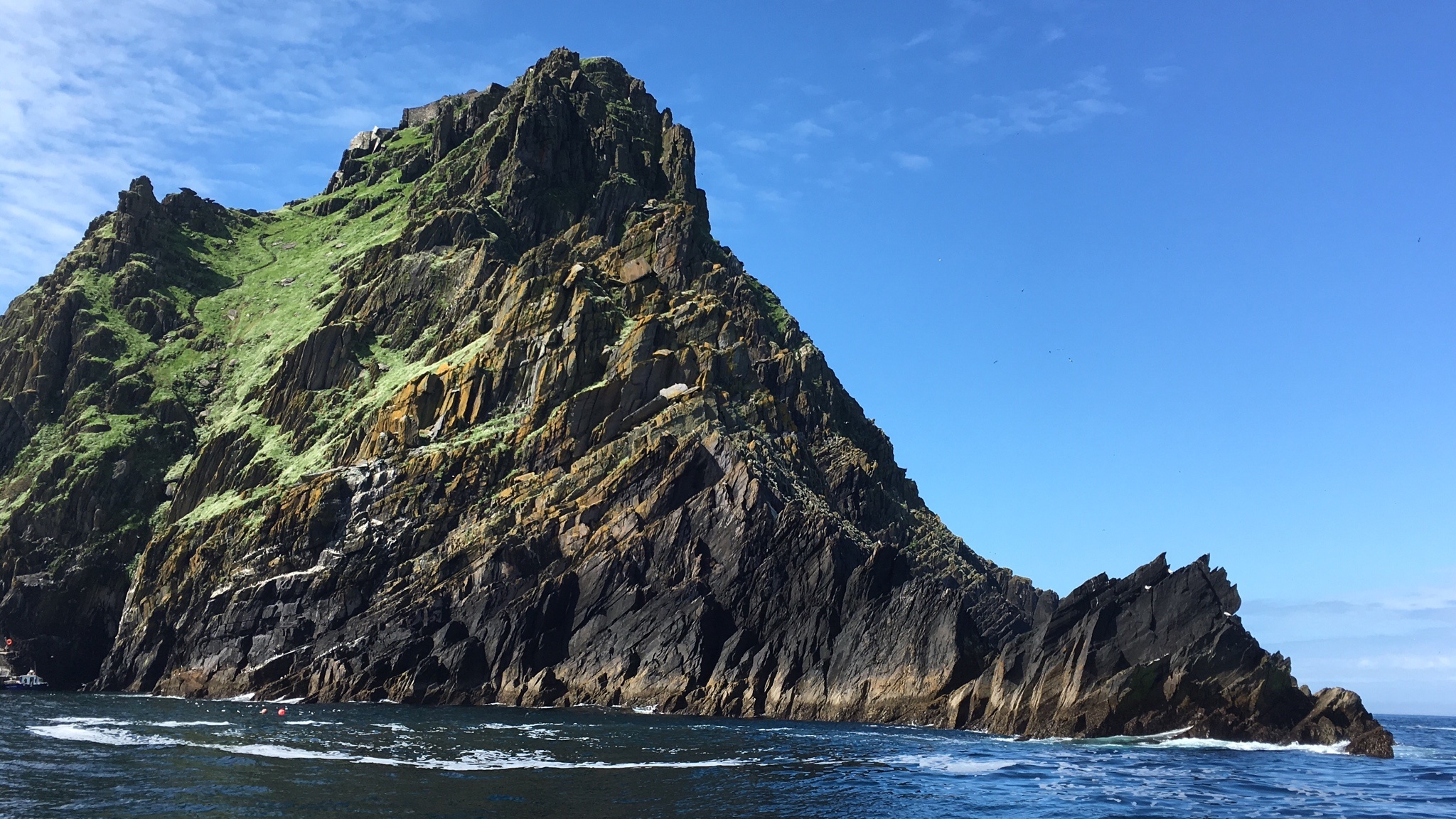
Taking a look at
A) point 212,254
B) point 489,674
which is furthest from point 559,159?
point 489,674

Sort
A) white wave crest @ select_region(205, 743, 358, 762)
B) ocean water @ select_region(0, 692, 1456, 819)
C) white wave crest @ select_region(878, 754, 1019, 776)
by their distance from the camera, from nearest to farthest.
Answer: ocean water @ select_region(0, 692, 1456, 819) < white wave crest @ select_region(205, 743, 358, 762) < white wave crest @ select_region(878, 754, 1019, 776)

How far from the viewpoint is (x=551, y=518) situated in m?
102

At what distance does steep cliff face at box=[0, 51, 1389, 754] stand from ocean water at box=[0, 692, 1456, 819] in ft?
31.8

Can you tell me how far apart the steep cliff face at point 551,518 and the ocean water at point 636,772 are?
9.70 m

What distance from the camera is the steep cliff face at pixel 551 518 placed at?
84.1 meters

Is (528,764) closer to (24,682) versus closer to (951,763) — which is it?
(951,763)

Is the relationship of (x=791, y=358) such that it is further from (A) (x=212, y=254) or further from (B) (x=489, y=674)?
(A) (x=212, y=254)

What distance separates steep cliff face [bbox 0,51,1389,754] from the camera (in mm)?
84125

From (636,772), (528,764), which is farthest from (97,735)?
(636,772)

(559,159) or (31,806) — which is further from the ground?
(559,159)

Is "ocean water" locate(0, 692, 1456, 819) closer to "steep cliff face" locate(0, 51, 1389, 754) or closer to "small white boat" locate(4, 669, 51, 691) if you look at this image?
"steep cliff face" locate(0, 51, 1389, 754)

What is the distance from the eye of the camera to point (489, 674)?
308ft

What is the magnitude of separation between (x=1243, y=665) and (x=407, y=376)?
8596 cm

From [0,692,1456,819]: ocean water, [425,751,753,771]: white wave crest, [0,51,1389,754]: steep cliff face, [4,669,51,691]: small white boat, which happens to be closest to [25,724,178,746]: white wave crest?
[0,692,1456,819]: ocean water
